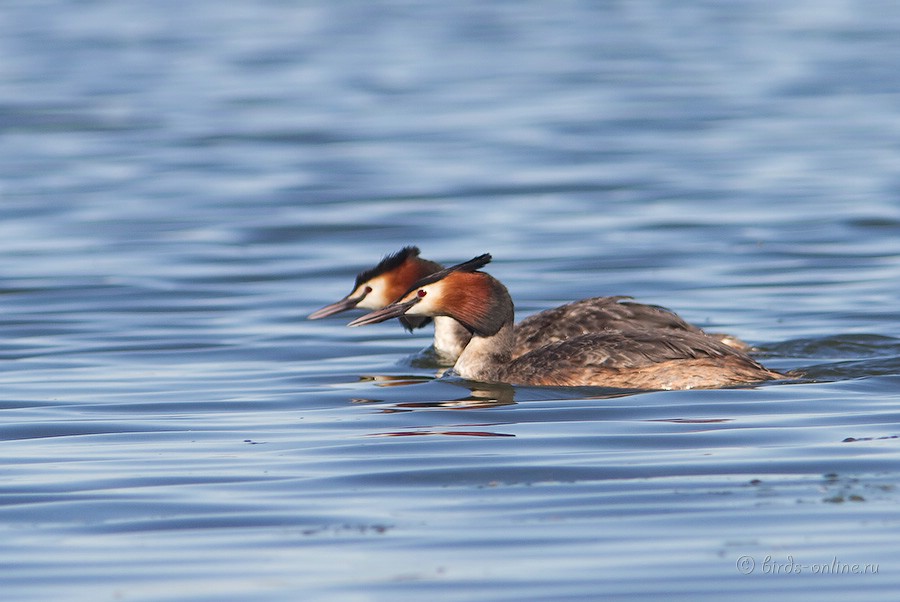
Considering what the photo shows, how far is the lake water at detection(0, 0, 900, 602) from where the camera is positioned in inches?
228

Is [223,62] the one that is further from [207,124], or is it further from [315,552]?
[315,552]

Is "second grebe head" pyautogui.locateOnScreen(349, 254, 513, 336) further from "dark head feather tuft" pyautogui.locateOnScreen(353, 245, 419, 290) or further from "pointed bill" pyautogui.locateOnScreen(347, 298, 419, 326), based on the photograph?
"dark head feather tuft" pyautogui.locateOnScreen(353, 245, 419, 290)

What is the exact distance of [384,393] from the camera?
30.4 ft

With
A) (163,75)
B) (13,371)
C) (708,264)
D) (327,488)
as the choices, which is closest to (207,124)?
(163,75)

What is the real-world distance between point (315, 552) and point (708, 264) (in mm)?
8385

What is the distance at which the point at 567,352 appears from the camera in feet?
30.2

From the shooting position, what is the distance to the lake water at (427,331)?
580 centimetres

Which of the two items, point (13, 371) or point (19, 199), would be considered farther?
point (19, 199)

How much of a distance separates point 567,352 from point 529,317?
1.53 meters

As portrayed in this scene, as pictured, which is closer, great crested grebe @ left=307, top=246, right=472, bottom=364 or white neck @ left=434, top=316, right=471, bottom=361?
white neck @ left=434, top=316, right=471, bottom=361

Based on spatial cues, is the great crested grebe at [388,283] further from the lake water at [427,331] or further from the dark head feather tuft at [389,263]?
the lake water at [427,331]

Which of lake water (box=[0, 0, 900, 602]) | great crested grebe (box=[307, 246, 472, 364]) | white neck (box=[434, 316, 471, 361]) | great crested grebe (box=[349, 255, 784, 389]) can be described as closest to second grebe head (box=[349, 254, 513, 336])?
great crested grebe (box=[349, 255, 784, 389])

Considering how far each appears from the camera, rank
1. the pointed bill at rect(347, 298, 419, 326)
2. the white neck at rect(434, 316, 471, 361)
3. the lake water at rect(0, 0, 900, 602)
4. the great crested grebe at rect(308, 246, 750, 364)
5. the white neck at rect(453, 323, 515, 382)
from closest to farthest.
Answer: the lake water at rect(0, 0, 900, 602), the white neck at rect(453, 323, 515, 382), the pointed bill at rect(347, 298, 419, 326), the great crested grebe at rect(308, 246, 750, 364), the white neck at rect(434, 316, 471, 361)

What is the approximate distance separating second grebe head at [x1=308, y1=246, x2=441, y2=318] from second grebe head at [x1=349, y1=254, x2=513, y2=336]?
4.96ft
